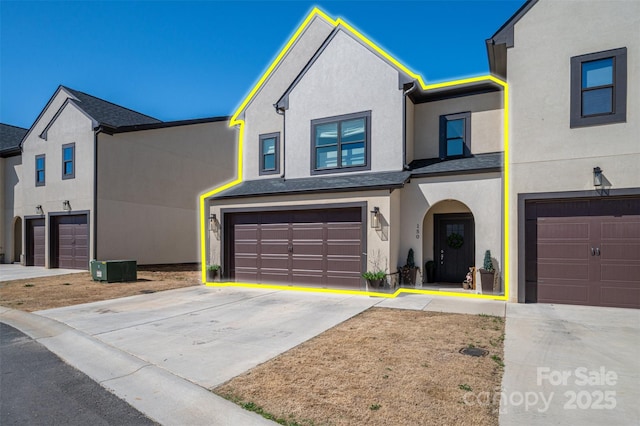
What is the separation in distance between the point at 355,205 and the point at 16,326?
8.52 metres

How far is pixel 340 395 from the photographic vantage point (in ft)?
14.1

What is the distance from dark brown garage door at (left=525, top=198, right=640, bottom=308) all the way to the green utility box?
13496 millimetres

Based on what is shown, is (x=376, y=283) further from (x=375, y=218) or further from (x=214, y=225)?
(x=214, y=225)

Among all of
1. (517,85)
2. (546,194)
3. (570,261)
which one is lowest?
(570,261)

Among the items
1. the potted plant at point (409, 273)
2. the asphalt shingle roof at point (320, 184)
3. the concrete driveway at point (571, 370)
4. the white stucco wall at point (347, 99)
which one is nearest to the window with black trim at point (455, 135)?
the white stucco wall at point (347, 99)

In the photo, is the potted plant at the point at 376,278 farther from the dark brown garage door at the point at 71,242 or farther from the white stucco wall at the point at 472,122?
the dark brown garage door at the point at 71,242

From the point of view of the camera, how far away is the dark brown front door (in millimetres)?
12414

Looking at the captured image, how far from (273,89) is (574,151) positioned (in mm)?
11013

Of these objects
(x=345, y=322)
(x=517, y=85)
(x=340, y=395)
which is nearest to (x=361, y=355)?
(x=340, y=395)

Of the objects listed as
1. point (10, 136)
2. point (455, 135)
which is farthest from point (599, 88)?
point (10, 136)

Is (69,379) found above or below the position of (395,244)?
below

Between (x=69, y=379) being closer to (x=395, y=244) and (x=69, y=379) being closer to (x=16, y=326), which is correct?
(x=16, y=326)

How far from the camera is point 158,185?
2038 cm

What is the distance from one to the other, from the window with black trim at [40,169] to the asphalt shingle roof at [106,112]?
3783 millimetres
